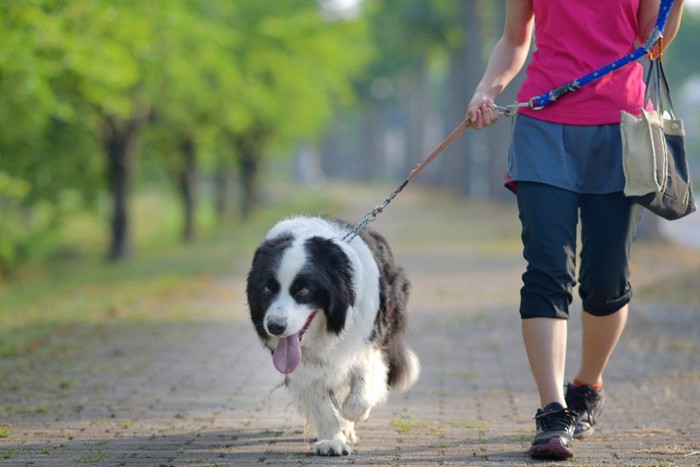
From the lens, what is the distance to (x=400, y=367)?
5273mm

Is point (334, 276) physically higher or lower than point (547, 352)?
higher

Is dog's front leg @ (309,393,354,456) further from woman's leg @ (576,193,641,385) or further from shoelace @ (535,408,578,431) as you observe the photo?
woman's leg @ (576,193,641,385)

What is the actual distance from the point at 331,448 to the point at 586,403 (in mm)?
1337

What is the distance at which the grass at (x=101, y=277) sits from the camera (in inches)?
422

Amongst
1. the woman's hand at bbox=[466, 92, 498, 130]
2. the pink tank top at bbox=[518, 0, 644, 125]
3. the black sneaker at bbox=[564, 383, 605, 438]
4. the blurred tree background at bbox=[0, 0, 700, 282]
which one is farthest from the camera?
the blurred tree background at bbox=[0, 0, 700, 282]

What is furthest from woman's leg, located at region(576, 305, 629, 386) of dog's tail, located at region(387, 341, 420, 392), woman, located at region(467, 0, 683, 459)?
dog's tail, located at region(387, 341, 420, 392)

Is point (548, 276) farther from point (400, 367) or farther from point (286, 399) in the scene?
point (286, 399)

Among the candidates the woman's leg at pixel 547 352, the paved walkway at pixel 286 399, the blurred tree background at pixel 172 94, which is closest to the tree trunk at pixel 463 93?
the blurred tree background at pixel 172 94

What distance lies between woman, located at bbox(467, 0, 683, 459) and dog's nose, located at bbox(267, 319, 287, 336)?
1.09 m

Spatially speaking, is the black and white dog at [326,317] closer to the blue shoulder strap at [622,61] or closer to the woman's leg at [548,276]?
the woman's leg at [548,276]

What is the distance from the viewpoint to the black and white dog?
4.37 m

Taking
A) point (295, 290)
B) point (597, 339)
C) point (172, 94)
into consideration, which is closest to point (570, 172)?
point (597, 339)

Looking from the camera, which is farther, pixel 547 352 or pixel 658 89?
pixel 658 89

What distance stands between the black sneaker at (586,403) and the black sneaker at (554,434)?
21.8 inches
